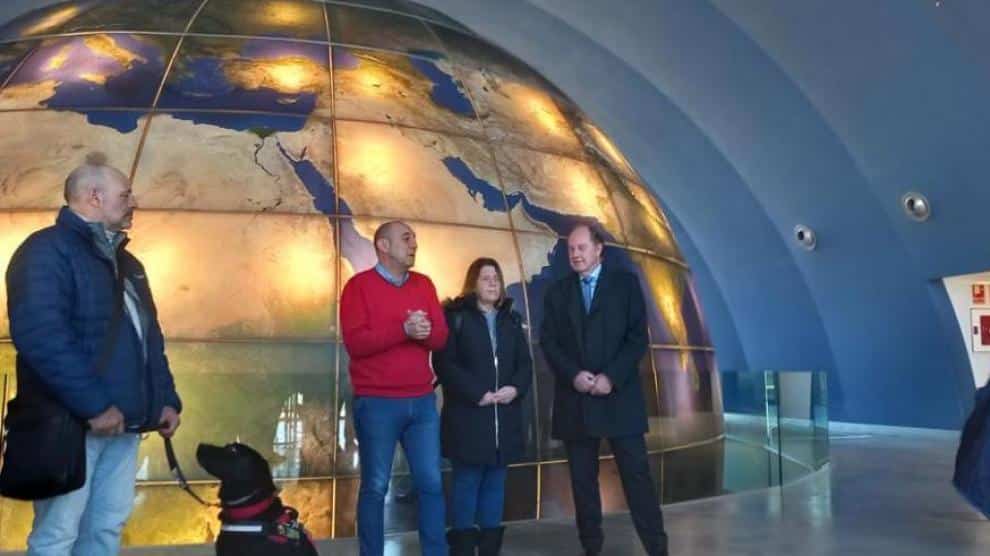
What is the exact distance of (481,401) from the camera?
5520 mm

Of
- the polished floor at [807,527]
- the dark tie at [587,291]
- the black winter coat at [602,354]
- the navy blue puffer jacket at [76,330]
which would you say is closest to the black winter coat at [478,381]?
the black winter coat at [602,354]

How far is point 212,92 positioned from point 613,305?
3.91 metres

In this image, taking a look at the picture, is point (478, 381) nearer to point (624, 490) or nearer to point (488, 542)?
point (488, 542)

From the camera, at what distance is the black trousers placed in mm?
5344

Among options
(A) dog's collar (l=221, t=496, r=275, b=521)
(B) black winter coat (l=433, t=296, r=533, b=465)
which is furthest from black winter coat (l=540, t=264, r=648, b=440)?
(A) dog's collar (l=221, t=496, r=275, b=521)

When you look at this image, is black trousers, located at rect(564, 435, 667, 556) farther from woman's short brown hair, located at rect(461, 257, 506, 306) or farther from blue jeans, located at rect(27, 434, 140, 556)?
blue jeans, located at rect(27, 434, 140, 556)

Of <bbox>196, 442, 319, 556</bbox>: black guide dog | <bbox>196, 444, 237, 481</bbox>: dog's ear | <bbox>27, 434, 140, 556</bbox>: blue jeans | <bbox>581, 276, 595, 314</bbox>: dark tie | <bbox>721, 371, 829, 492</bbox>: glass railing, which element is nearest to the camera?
<bbox>27, 434, 140, 556</bbox>: blue jeans

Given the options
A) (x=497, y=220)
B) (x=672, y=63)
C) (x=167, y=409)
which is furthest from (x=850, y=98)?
(x=167, y=409)

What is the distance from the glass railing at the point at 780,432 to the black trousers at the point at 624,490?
4.35 metres

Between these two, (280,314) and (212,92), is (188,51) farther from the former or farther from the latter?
(280,314)

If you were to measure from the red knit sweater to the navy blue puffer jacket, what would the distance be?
1172mm

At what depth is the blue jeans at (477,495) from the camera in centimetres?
551

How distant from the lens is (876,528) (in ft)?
22.7

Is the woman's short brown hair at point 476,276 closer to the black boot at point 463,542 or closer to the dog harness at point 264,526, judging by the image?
the black boot at point 463,542
